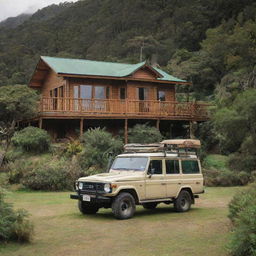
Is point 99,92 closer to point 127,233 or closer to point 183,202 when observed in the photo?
point 183,202

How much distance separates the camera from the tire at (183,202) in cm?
1295

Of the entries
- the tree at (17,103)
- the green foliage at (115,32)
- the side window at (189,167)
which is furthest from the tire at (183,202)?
the green foliage at (115,32)

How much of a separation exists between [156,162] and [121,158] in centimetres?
114

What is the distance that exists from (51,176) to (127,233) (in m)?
10.3

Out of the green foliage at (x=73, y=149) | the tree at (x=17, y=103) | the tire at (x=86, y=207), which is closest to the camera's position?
the tire at (x=86, y=207)

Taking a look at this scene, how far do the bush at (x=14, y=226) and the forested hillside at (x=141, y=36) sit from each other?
31.9 m

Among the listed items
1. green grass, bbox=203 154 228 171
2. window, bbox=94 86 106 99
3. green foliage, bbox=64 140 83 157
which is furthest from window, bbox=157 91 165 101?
green foliage, bbox=64 140 83 157

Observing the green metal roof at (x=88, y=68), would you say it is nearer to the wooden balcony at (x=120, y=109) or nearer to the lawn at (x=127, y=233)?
the wooden balcony at (x=120, y=109)

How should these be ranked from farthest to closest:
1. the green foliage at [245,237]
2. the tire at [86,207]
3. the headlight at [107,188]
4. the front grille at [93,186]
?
the tire at [86,207] → the front grille at [93,186] → the headlight at [107,188] → the green foliage at [245,237]

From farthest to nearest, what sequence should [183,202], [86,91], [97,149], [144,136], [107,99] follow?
1. [86,91]
2. [107,99]
3. [144,136]
4. [97,149]
5. [183,202]

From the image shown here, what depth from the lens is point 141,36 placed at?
65.8m

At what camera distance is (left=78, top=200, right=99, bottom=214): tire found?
12.1 metres

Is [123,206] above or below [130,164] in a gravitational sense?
below

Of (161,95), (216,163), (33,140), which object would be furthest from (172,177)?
(161,95)
